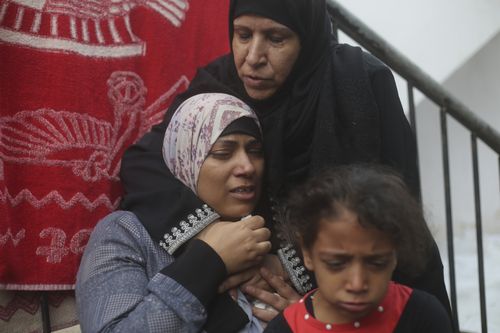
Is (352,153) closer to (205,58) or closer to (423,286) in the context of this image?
(423,286)

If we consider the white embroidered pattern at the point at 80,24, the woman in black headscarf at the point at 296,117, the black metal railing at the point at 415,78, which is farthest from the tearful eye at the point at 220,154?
the black metal railing at the point at 415,78

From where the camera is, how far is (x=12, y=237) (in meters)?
1.79

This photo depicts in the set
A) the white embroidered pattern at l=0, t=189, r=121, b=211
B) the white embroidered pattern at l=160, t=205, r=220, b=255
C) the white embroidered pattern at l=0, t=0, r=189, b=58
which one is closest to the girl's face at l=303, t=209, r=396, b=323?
the white embroidered pattern at l=160, t=205, r=220, b=255

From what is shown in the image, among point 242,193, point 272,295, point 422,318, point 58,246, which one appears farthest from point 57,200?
point 422,318

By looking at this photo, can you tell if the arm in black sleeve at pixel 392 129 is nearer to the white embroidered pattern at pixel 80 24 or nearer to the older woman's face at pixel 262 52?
the older woman's face at pixel 262 52

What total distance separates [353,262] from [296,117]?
0.66m

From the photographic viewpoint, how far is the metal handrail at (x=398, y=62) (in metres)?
2.19

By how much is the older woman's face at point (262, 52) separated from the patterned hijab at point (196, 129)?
0.08m

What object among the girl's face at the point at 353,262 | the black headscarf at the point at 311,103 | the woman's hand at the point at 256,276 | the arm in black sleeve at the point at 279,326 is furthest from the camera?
the black headscarf at the point at 311,103

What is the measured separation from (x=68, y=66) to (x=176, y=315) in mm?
818

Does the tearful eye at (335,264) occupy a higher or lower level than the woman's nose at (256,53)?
lower

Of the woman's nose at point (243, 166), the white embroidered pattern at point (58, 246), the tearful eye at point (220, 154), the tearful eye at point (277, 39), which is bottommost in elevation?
the white embroidered pattern at point (58, 246)

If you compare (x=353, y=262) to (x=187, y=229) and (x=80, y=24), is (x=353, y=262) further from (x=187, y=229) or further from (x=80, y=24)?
(x=80, y=24)

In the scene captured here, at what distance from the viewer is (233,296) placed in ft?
5.30
